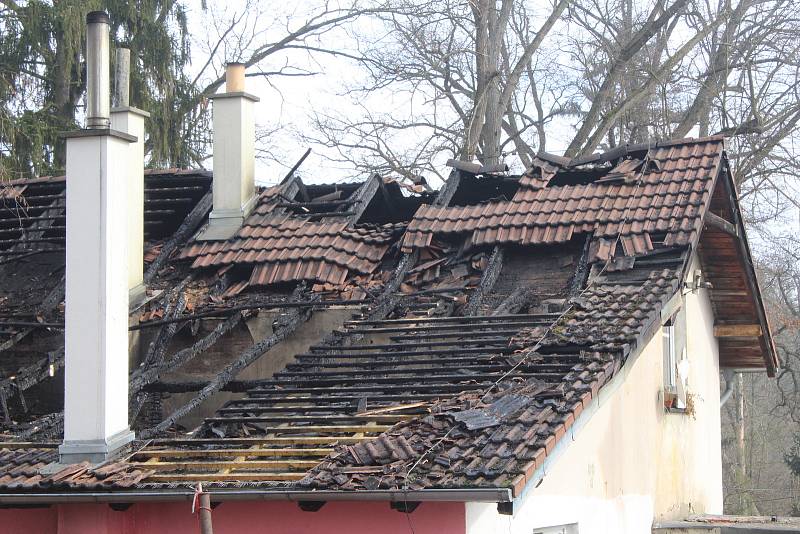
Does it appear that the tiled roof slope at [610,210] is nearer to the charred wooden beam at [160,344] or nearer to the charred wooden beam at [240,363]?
the charred wooden beam at [240,363]

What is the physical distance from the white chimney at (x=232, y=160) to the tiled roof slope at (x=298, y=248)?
22cm

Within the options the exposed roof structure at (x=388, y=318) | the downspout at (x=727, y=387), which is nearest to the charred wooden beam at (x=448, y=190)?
the exposed roof structure at (x=388, y=318)

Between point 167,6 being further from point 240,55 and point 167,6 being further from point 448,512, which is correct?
point 448,512

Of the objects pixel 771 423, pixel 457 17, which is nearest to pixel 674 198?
pixel 457 17

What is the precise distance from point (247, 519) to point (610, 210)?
236 inches

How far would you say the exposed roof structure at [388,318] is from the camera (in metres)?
9.09

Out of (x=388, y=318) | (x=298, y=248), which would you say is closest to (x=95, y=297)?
(x=388, y=318)

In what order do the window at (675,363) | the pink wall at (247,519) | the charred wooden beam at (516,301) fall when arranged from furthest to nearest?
1. the window at (675,363)
2. the charred wooden beam at (516,301)
3. the pink wall at (247,519)

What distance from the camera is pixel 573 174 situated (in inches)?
576

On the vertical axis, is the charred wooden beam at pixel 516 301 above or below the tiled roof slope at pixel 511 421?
above

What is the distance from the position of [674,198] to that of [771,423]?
85.4 ft

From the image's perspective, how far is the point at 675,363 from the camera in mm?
13617

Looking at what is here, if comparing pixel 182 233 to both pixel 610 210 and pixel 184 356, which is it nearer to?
pixel 184 356

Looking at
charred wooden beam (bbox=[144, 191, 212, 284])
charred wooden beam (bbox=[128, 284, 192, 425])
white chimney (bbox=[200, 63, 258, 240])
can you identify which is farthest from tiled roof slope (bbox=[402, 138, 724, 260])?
charred wooden beam (bbox=[144, 191, 212, 284])
